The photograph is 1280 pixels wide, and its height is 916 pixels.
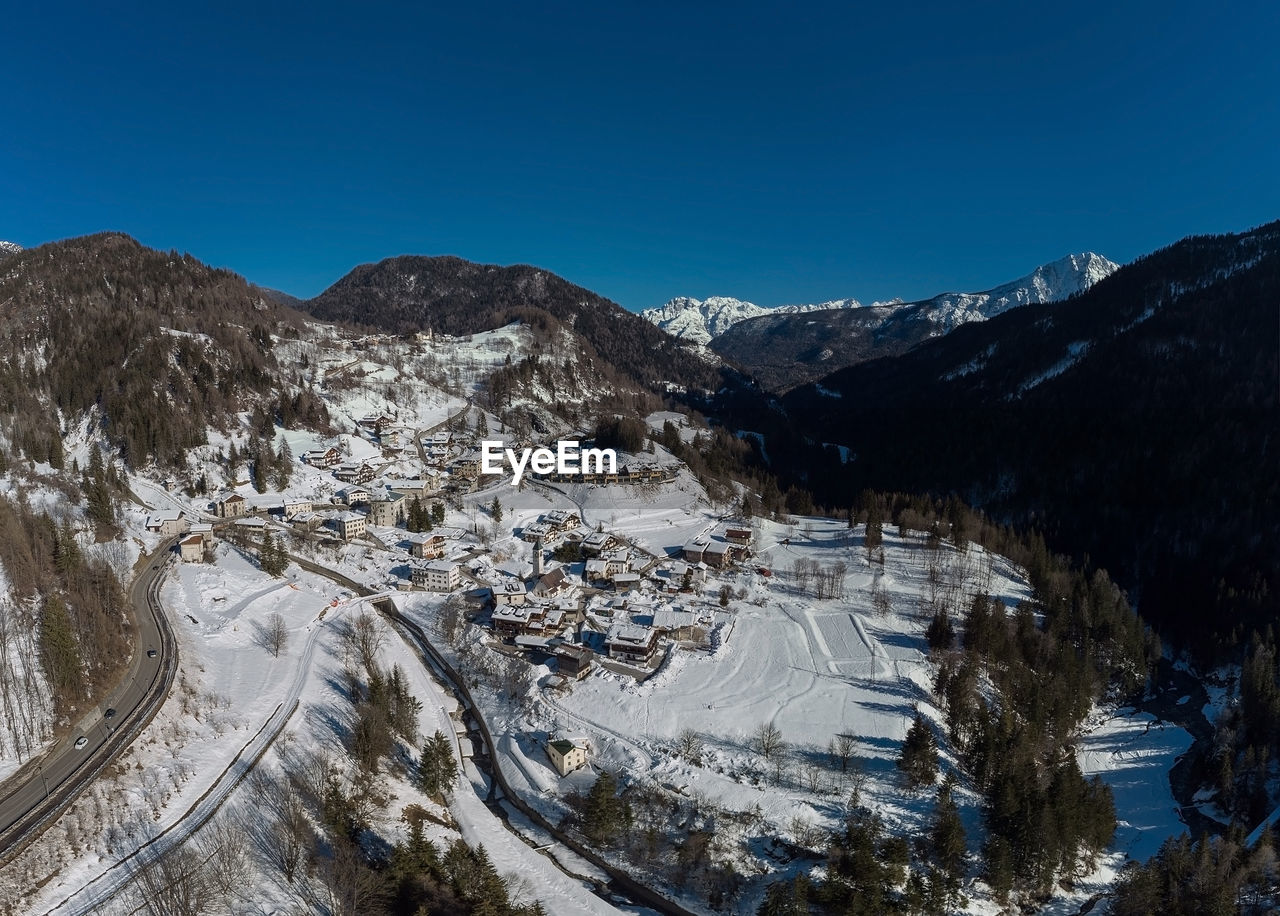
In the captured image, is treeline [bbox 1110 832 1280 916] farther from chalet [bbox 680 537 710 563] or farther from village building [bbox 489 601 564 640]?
chalet [bbox 680 537 710 563]

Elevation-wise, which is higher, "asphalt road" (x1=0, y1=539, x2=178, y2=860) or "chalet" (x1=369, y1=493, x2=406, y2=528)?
"chalet" (x1=369, y1=493, x2=406, y2=528)

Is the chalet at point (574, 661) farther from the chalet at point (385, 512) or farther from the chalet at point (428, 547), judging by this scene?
the chalet at point (385, 512)

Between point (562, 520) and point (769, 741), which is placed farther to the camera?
point (562, 520)

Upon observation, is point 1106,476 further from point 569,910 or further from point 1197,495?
point 569,910

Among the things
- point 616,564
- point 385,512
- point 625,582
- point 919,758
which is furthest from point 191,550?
point 919,758

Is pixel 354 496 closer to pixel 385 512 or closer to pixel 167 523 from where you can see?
pixel 385 512

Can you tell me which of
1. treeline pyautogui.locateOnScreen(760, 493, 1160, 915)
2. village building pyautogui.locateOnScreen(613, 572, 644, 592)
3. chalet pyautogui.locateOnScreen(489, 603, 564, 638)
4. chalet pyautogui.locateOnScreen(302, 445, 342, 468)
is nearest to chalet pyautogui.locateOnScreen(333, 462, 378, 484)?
chalet pyautogui.locateOnScreen(302, 445, 342, 468)

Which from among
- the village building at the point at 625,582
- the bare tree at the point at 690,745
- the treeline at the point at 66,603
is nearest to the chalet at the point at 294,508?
the treeline at the point at 66,603

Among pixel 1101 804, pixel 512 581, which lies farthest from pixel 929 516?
pixel 512 581
